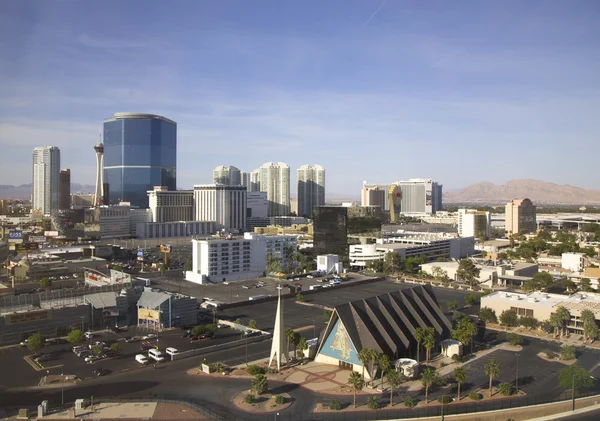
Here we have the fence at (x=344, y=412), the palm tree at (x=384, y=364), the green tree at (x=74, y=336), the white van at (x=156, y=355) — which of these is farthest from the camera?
the green tree at (x=74, y=336)

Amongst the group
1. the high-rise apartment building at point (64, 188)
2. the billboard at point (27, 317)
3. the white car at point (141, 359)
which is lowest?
the white car at point (141, 359)

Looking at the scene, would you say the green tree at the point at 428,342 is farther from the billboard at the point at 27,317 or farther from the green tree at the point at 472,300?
the billboard at the point at 27,317

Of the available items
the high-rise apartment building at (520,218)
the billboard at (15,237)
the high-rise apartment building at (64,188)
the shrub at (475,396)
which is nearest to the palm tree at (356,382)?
the shrub at (475,396)

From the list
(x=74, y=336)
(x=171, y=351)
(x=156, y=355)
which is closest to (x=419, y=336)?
(x=171, y=351)

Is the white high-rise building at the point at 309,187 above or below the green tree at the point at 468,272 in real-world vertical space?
above

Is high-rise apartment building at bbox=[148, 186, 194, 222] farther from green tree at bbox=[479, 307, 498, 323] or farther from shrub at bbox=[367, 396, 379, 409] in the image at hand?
shrub at bbox=[367, 396, 379, 409]

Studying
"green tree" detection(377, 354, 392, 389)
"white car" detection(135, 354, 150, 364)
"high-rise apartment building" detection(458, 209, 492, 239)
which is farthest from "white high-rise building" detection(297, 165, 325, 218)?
"green tree" detection(377, 354, 392, 389)

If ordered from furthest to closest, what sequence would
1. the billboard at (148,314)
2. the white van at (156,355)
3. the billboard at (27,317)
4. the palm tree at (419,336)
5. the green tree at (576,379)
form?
the billboard at (148,314) < the billboard at (27,317) < the white van at (156,355) < the palm tree at (419,336) < the green tree at (576,379)
